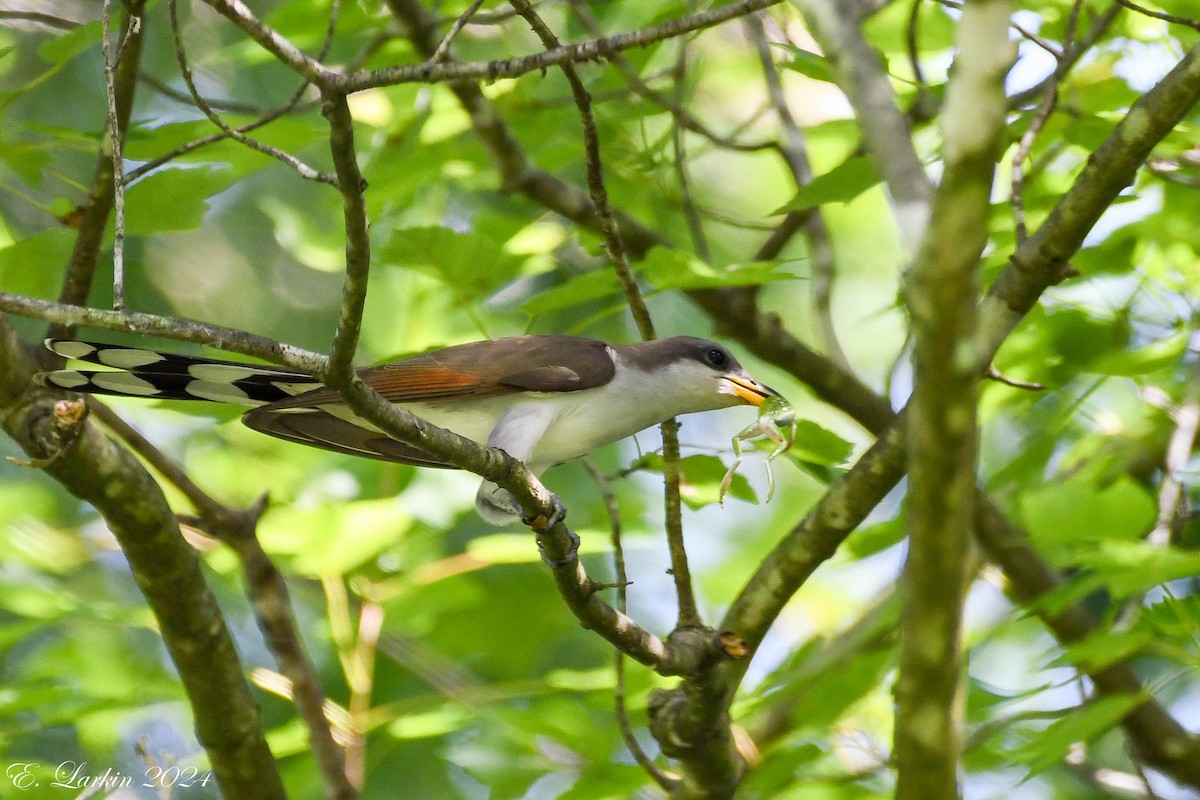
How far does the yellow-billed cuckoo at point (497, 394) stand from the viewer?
370cm

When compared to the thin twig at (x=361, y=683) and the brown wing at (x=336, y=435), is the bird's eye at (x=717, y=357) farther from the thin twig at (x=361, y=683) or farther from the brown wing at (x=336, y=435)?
the thin twig at (x=361, y=683)

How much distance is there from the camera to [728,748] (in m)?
3.60

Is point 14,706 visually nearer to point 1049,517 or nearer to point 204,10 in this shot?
point 1049,517

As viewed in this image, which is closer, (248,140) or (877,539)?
(248,140)

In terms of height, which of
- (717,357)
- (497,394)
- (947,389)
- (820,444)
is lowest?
(947,389)

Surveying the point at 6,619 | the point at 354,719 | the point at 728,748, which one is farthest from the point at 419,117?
the point at 6,619

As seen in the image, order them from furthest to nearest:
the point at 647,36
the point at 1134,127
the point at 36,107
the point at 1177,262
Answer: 1. the point at 36,107
2. the point at 1177,262
3. the point at 1134,127
4. the point at 647,36

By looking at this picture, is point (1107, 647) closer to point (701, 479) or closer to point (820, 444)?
point (820, 444)

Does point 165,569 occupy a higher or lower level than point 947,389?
higher

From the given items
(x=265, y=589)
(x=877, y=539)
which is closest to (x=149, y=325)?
Answer: (x=265, y=589)

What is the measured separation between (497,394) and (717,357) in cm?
98

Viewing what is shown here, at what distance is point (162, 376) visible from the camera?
358 centimetres

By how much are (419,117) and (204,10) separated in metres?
4.97

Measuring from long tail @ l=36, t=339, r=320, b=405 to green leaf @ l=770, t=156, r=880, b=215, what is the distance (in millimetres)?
1513
